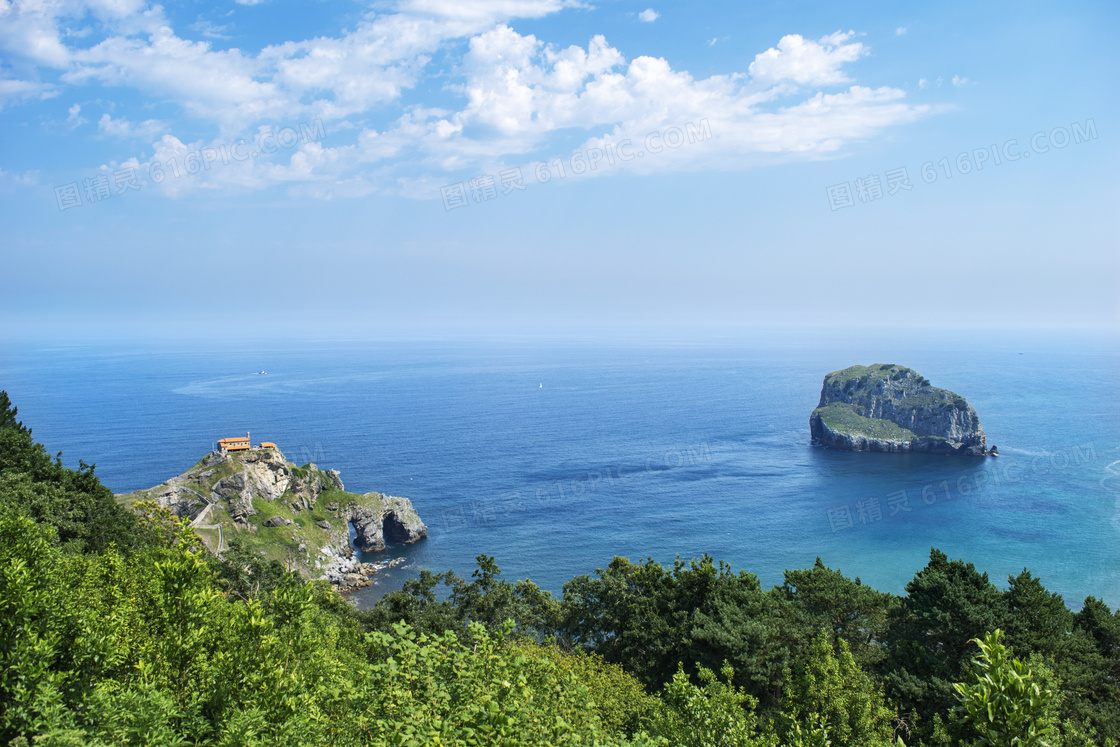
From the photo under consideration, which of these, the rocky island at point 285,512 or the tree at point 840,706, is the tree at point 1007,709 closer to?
the tree at point 840,706

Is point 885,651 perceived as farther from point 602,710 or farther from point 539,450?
point 539,450

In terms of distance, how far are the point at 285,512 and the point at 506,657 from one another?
78136mm

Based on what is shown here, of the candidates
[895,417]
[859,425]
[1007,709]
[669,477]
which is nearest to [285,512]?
[669,477]

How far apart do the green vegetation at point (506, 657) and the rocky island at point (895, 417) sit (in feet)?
346

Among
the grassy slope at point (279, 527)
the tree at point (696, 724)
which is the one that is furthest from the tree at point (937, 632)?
the grassy slope at point (279, 527)

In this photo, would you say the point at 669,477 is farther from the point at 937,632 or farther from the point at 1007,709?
the point at 1007,709

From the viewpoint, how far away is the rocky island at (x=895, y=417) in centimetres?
12838

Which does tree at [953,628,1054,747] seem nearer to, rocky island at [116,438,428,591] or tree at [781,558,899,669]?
tree at [781,558,899,669]

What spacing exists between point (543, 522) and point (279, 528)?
3610cm

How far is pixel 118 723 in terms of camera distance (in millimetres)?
11273

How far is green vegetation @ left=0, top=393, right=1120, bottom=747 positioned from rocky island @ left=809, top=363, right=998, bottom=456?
105600 millimetres

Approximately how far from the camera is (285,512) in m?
83.3

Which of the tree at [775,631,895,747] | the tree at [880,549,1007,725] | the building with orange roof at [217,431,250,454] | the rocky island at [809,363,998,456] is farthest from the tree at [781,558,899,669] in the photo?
the rocky island at [809,363,998,456]

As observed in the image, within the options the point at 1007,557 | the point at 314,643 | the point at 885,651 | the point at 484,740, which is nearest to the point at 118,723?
the point at 314,643
